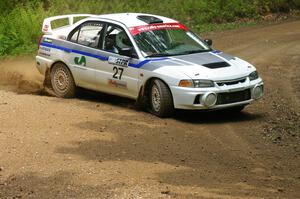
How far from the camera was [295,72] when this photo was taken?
1605cm

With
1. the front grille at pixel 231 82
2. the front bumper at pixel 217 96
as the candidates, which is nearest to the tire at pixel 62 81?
the front bumper at pixel 217 96

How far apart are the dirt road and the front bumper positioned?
0.32 m

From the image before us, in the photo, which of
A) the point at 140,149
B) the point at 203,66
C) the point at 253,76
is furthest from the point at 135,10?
the point at 140,149

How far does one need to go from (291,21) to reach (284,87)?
34.4 feet

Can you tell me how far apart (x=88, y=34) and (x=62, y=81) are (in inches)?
43.4

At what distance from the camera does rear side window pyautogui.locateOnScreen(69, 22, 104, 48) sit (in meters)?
12.6

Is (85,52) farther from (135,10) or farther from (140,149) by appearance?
(135,10)

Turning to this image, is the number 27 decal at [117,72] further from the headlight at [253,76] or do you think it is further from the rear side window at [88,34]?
the headlight at [253,76]

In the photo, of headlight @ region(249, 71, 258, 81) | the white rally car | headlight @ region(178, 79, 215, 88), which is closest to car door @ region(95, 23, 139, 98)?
the white rally car

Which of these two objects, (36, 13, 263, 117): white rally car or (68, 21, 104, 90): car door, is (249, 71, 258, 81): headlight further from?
(68, 21, 104, 90): car door

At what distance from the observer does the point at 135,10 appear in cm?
2584

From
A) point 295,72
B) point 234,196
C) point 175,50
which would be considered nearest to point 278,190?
point 234,196

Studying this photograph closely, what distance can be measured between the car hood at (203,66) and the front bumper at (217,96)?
0.19 meters

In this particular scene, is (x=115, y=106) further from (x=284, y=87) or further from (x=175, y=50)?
(x=284, y=87)
